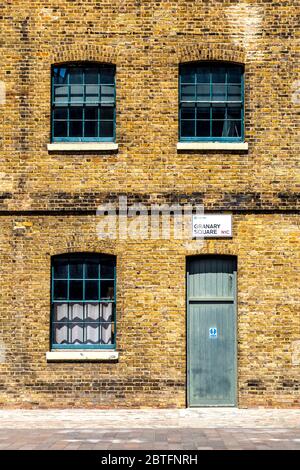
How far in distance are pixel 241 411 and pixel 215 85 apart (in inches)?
255

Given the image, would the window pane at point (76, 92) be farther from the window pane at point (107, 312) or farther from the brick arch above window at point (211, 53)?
the window pane at point (107, 312)

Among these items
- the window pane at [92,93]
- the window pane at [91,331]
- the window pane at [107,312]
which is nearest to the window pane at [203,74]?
the window pane at [92,93]

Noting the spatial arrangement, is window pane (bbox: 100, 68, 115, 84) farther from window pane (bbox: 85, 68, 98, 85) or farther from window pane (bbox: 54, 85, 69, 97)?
window pane (bbox: 54, 85, 69, 97)

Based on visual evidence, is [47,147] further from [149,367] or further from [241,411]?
[241,411]

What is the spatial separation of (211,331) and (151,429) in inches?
143

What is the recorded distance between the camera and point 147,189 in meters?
16.4

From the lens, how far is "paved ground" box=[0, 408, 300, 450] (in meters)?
11.7

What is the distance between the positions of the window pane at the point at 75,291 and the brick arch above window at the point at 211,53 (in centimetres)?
489

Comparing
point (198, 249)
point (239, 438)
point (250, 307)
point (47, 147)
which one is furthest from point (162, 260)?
point (239, 438)

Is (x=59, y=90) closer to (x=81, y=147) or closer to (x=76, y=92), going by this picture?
(x=76, y=92)

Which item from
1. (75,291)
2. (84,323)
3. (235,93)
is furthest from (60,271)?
(235,93)

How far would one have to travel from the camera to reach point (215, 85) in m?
16.7

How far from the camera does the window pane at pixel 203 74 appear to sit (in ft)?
54.6

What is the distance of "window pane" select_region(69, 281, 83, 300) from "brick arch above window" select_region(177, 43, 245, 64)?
4894mm
